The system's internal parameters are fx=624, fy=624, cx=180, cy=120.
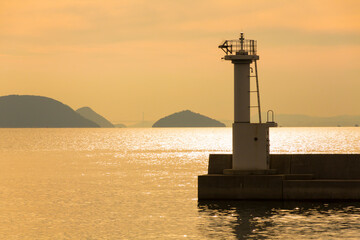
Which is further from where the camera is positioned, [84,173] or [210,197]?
[84,173]

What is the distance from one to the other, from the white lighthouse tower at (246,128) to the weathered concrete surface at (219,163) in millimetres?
1333

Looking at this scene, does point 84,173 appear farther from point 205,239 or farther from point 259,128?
point 205,239

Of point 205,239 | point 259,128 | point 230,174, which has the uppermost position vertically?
point 259,128

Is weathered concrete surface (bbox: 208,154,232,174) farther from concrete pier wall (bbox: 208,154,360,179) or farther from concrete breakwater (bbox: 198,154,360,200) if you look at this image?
concrete breakwater (bbox: 198,154,360,200)

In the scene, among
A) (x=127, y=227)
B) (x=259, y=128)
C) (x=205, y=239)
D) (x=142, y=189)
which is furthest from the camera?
(x=142, y=189)

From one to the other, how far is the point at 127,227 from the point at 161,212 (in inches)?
191

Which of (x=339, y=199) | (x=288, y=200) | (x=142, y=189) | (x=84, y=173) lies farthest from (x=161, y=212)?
(x=84, y=173)

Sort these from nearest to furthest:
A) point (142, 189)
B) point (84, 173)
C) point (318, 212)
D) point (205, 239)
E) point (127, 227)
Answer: point (205, 239), point (127, 227), point (318, 212), point (142, 189), point (84, 173)

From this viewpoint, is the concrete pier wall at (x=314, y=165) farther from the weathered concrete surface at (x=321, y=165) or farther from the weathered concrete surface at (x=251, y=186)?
the weathered concrete surface at (x=251, y=186)

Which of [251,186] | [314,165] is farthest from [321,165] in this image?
[251,186]

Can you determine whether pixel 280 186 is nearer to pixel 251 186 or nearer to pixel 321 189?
pixel 251 186

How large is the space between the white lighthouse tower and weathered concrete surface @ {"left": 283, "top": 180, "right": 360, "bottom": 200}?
1710mm

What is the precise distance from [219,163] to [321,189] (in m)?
6.07

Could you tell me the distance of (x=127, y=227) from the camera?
1163 inches
